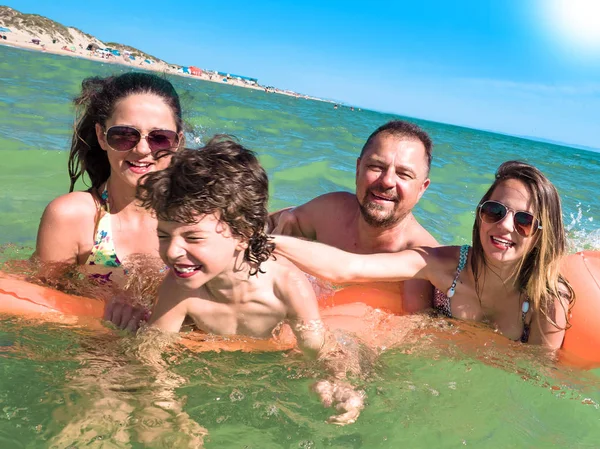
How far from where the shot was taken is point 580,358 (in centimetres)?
333

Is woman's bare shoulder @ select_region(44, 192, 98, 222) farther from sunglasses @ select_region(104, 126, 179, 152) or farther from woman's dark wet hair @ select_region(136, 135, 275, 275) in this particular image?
woman's dark wet hair @ select_region(136, 135, 275, 275)

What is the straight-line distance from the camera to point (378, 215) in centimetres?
378

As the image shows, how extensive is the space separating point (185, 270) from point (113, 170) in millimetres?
1079

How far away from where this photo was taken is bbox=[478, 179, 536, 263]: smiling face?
10.4ft

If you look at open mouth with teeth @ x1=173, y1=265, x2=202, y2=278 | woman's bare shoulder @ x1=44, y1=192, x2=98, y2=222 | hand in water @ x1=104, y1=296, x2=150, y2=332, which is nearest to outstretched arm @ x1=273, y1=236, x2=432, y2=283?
open mouth with teeth @ x1=173, y1=265, x2=202, y2=278

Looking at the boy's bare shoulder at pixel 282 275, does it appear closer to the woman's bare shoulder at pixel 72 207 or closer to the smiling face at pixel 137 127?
the smiling face at pixel 137 127

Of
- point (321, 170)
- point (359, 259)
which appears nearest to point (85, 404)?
point (359, 259)

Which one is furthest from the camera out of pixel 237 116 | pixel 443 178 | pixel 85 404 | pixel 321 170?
pixel 237 116

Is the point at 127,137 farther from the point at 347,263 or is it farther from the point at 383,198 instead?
the point at 383,198

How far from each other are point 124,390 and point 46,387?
13.6 inches

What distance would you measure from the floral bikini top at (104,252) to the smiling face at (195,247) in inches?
35.9

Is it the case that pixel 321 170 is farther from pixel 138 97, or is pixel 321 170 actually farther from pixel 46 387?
pixel 46 387

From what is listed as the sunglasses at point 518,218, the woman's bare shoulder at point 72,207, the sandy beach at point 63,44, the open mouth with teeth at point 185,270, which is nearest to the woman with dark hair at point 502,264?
the sunglasses at point 518,218

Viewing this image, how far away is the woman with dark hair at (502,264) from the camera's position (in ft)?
10.4
